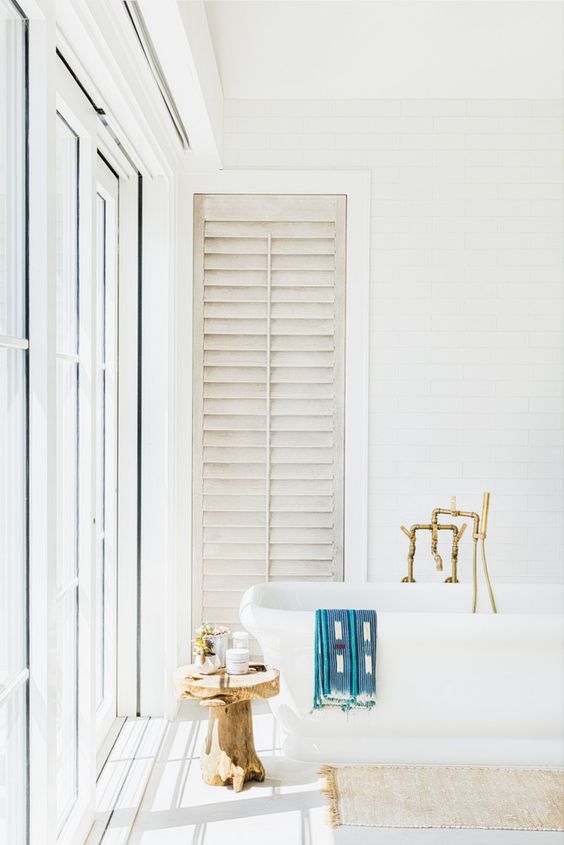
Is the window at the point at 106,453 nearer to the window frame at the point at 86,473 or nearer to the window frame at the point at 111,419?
the window frame at the point at 111,419

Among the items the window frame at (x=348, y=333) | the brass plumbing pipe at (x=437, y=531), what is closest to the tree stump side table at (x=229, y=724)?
the window frame at (x=348, y=333)

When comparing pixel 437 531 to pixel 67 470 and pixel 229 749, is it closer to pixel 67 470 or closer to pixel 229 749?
pixel 229 749

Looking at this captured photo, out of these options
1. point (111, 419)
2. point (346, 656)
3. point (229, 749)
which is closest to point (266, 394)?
point (111, 419)

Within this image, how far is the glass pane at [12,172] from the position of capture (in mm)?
1496

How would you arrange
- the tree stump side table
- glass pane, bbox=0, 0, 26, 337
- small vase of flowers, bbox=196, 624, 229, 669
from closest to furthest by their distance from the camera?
glass pane, bbox=0, 0, 26, 337 < the tree stump side table < small vase of flowers, bbox=196, 624, 229, 669

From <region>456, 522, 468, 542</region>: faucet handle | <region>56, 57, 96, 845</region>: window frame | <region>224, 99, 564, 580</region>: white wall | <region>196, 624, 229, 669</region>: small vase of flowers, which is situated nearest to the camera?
<region>56, 57, 96, 845</region>: window frame

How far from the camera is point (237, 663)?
111 inches

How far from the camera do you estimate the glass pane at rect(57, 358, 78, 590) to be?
2.16 metres

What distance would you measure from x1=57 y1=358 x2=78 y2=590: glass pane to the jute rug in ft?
3.95

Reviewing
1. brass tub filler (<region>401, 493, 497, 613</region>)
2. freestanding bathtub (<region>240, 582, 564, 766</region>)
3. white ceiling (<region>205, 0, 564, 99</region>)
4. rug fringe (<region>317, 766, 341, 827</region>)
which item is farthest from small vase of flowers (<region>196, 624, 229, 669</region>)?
white ceiling (<region>205, 0, 564, 99</region>)

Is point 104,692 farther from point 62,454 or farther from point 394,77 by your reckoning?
point 394,77

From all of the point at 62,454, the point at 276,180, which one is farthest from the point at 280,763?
the point at 276,180

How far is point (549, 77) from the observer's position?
342 cm

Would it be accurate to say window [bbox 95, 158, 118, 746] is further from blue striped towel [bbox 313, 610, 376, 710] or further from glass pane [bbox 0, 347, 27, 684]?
glass pane [bbox 0, 347, 27, 684]
